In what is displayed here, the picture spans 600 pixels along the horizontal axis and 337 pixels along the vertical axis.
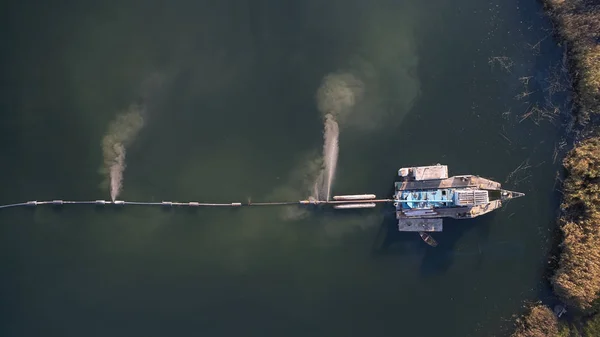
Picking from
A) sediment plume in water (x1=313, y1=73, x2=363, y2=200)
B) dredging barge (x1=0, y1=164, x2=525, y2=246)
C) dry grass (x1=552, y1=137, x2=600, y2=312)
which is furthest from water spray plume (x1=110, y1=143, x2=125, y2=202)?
dry grass (x1=552, y1=137, x2=600, y2=312)

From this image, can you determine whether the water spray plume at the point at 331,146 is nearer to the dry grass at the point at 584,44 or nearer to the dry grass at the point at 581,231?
the dry grass at the point at 581,231

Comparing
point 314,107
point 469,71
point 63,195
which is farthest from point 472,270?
point 63,195

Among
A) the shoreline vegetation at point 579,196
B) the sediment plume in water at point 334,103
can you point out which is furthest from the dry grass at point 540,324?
the sediment plume in water at point 334,103

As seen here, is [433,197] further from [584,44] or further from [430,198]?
[584,44]

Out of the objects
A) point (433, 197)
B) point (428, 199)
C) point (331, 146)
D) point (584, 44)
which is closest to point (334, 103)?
point (331, 146)

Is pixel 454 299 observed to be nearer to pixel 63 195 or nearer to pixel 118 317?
pixel 118 317

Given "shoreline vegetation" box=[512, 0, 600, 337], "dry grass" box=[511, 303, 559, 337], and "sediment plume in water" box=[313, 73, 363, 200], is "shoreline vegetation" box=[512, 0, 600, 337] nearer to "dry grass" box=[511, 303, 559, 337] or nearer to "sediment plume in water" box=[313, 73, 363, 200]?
"dry grass" box=[511, 303, 559, 337]
